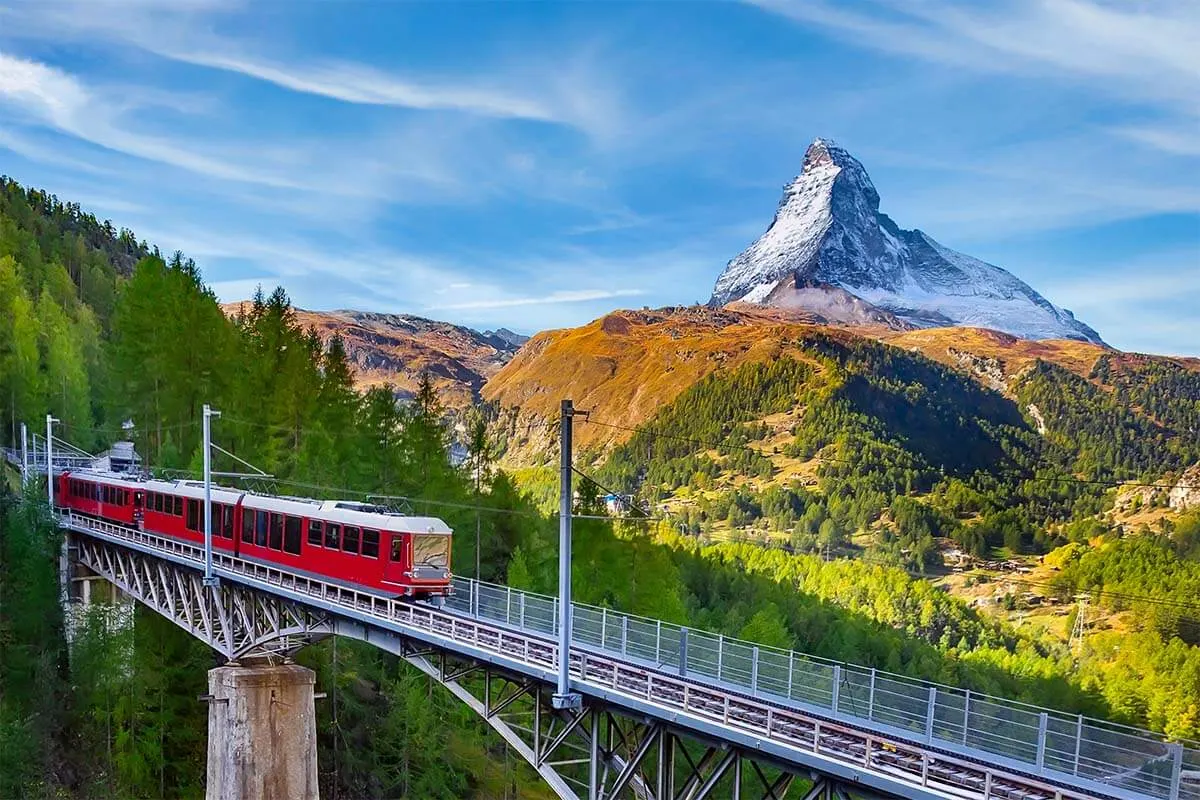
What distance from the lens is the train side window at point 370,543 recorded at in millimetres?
22953

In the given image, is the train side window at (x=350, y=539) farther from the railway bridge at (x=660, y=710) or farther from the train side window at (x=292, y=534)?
the train side window at (x=292, y=534)

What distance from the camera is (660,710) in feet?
A: 47.9

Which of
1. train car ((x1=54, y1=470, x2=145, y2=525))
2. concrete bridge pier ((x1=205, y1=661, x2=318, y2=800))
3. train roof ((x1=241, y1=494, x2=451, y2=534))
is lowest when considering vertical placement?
concrete bridge pier ((x1=205, y1=661, x2=318, y2=800))

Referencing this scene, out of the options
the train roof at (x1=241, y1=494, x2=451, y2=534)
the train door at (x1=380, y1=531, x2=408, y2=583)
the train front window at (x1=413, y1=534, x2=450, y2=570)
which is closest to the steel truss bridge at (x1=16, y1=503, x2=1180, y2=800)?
the train door at (x1=380, y1=531, x2=408, y2=583)

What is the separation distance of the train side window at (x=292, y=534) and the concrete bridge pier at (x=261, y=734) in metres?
4.11

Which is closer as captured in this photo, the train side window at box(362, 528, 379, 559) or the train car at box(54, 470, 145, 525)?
the train side window at box(362, 528, 379, 559)

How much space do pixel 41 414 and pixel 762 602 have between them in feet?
164

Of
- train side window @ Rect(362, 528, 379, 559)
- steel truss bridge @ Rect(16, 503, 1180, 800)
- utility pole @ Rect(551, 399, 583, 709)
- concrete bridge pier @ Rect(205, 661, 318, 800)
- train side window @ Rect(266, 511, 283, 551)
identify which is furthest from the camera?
train side window @ Rect(266, 511, 283, 551)

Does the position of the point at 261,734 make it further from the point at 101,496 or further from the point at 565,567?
the point at 101,496

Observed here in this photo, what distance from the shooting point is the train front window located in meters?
22.4

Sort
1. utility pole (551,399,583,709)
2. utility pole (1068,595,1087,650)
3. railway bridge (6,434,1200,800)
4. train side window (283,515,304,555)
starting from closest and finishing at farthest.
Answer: railway bridge (6,434,1200,800)
utility pole (551,399,583,709)
train side window (283,515,304,555)
utility pole (1068,595,1087,650)

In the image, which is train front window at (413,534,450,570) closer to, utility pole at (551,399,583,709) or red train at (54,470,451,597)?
red train at (54,470,451,597)

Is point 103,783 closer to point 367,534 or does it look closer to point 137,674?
point 137,674

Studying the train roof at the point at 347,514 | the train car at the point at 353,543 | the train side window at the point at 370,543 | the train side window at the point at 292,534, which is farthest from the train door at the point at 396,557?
the train side window at the point at 292,534
